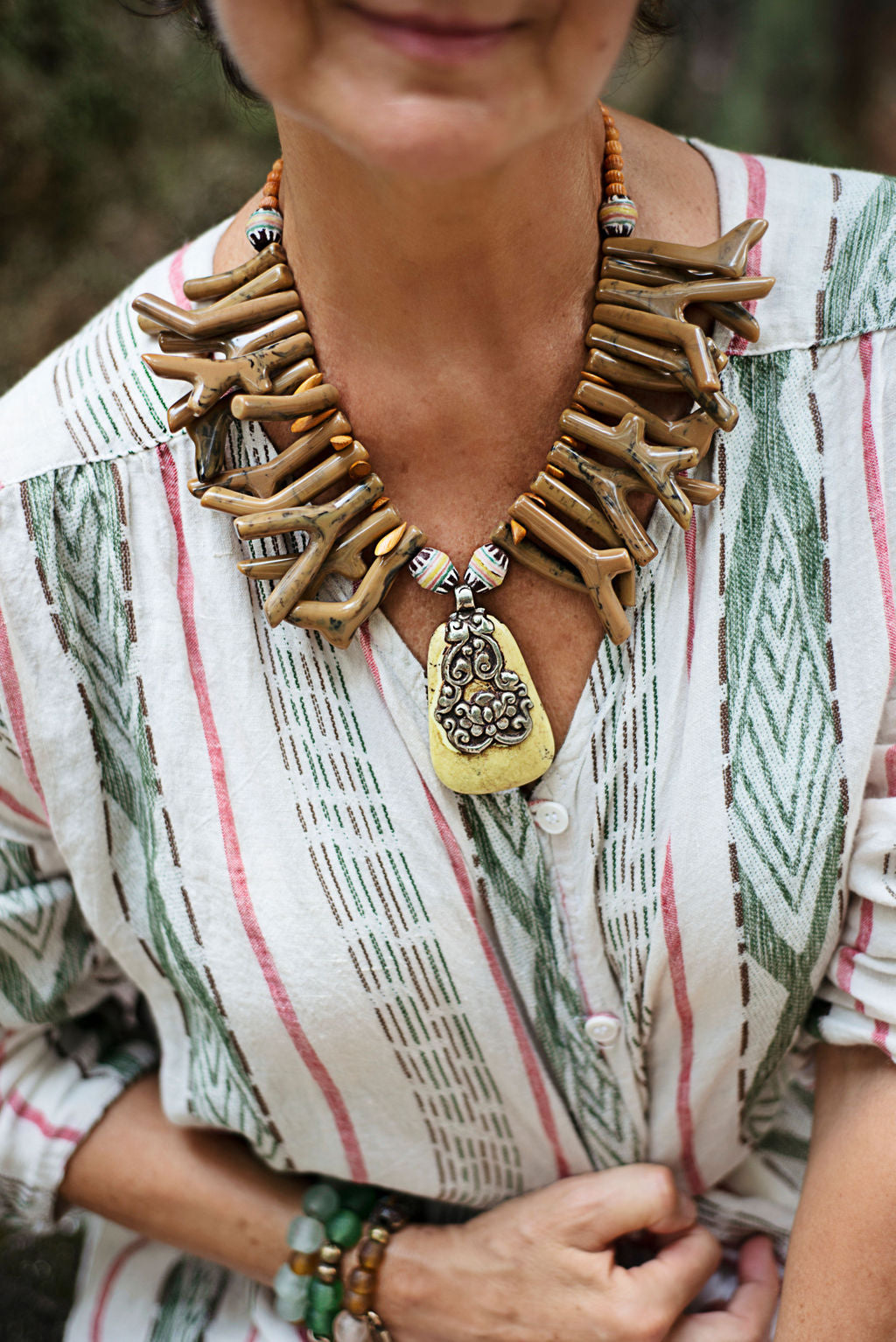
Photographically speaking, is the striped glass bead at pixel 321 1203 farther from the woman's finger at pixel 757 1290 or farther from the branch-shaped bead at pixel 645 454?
the branch-shaped bead at pixel 645 454

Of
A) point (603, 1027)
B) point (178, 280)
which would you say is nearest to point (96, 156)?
point (178, 280)

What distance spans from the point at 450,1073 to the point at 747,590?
42cm

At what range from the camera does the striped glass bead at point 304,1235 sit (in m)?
0.97

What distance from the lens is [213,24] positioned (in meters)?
0.73

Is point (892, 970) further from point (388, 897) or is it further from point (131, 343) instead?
point (131, 343)

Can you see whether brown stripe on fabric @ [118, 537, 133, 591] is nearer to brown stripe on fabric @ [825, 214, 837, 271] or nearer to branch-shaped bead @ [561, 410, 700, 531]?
branch-shaped bead @ [561, 410, 700, 531]

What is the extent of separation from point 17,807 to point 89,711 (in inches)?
4.5

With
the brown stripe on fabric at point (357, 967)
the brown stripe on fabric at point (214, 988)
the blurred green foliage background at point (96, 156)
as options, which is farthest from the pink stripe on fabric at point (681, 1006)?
the blurred green foliage background at point (96, 156)

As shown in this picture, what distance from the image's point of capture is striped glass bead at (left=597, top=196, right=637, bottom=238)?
0.78m

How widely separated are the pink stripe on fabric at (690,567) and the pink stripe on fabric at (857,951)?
8.4 inches

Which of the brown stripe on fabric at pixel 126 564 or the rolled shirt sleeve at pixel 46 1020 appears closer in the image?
the brown stripe on fabric at pixel 126 564

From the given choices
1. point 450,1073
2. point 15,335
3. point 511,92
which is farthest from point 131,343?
point 15,335

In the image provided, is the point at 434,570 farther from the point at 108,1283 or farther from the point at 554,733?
the point at 108,1283

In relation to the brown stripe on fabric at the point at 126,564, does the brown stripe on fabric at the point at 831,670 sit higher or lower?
lower
